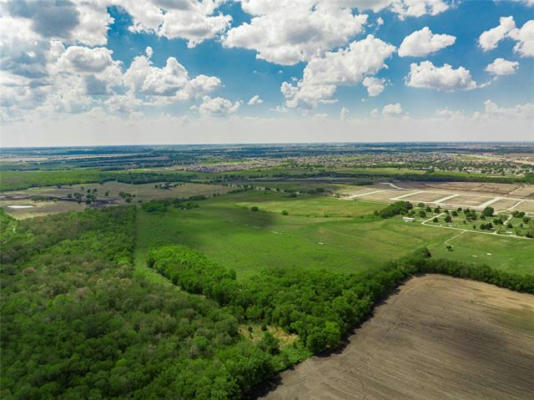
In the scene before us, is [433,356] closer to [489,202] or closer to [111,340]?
[111,340]

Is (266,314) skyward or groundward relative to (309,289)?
groundward

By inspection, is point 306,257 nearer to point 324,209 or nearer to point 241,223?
point 241,223

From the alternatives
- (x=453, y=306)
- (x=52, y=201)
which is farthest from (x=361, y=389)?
(x=52, y=201)

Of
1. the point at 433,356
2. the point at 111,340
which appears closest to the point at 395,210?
the point at 433,356

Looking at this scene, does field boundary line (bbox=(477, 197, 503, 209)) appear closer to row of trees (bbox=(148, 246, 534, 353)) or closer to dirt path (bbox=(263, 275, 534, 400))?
row of trees (bbox=(148, 246, 534, 353))

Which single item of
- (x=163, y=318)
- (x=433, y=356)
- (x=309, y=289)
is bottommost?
(x=433, y=356)

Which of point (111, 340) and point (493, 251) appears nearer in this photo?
point (111, 340)

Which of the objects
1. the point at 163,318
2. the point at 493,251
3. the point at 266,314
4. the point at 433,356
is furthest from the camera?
the point at 493,251

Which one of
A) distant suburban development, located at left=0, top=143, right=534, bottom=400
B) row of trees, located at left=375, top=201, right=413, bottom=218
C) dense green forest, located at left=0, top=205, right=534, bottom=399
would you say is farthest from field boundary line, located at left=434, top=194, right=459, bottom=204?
dense green forest, located at left=0, top=205, right=534, bottom=399
